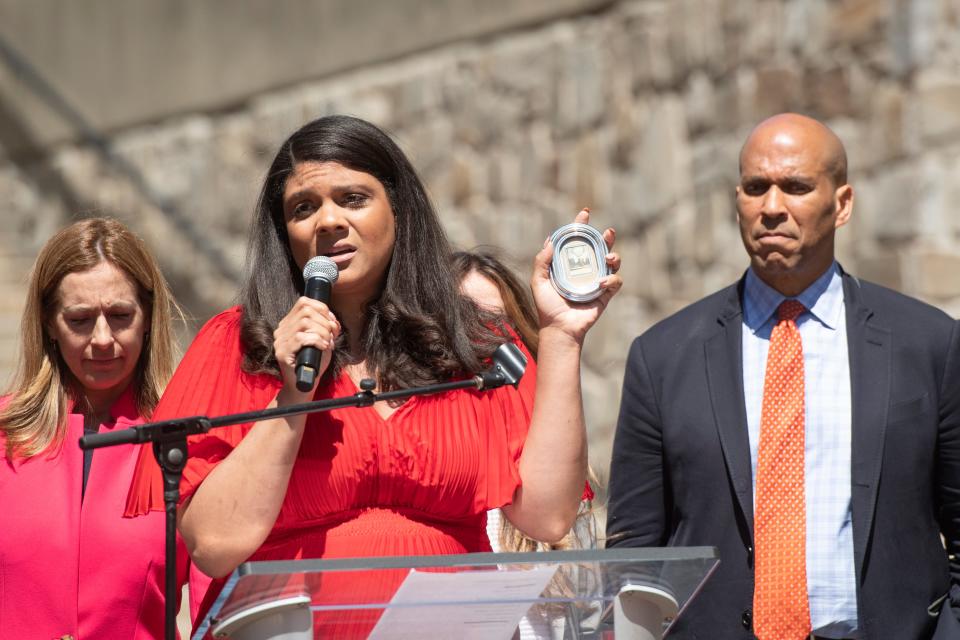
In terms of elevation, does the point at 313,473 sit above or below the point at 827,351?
below

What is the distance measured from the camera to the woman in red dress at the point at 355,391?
3.07 metres

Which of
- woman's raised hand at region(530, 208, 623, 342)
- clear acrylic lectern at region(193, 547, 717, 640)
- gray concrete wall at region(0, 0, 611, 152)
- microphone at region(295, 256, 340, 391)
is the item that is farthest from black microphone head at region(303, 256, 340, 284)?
gray concrete wall at region(0, 0, 611, 152)

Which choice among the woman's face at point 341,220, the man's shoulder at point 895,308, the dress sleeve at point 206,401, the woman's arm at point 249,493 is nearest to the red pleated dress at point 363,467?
the dress sleeve at point 206,401

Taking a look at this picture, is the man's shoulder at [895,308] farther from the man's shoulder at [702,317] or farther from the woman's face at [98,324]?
the woman's face at [98,324]

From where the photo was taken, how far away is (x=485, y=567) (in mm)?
2510

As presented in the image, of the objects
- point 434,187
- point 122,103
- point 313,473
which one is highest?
point 122,103

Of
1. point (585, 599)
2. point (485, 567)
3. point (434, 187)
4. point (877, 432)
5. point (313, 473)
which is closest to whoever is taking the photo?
point (485, 567)

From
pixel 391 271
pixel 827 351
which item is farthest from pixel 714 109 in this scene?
pixel 391 271

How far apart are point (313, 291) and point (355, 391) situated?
1.23 feet

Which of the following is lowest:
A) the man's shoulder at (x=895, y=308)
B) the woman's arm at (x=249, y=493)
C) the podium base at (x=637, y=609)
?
the podium base at (x=637, y=609)

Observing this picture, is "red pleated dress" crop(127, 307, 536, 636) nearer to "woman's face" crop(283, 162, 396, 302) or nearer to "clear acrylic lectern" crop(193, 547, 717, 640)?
"woman's face" crop(283, 162, 396, 302)

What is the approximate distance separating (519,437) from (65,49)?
33.6 feet

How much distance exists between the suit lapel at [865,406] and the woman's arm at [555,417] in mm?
815

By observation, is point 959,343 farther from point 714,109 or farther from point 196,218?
point 196,218
